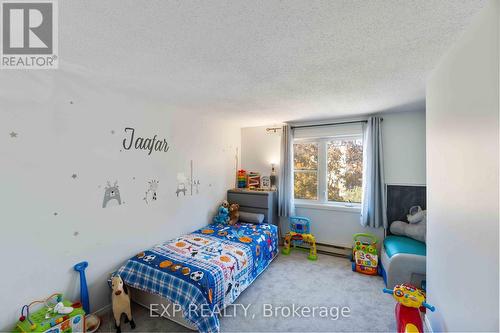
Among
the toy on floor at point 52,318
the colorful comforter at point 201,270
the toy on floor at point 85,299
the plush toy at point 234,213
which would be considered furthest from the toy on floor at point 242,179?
the toy on floor at point 52,318

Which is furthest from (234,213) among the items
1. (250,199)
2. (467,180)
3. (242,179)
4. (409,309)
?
(467,180)

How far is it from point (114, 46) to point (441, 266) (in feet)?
9.31

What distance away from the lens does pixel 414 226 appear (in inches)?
115

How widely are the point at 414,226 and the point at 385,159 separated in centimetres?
103

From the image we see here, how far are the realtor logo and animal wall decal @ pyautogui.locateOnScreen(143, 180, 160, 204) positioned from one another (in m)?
1.45

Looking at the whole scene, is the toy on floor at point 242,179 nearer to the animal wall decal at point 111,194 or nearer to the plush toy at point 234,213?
the plush toy at point 234,213

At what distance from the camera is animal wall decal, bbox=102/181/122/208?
7.19ft

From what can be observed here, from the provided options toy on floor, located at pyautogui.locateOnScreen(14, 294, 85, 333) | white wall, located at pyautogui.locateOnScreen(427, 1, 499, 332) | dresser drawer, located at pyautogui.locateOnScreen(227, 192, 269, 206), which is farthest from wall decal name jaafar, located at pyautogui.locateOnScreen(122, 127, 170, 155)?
white wall, located at pyautogui.locateOnScreen(427, 1, 499, 332)

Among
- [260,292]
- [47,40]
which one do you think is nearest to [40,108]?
[47,40]

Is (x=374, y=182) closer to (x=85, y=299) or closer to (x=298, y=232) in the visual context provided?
(x=298, y=232)

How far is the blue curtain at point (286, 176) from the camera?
3.85 meters

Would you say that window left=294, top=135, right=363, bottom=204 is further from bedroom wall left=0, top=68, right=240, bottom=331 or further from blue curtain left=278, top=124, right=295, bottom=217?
bedroom wall left=0, top=68, right=240, bottom=331

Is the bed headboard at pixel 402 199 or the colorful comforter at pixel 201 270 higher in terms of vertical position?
the bed headboard at pixel 402 199

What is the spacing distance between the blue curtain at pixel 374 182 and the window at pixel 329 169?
276 mm
